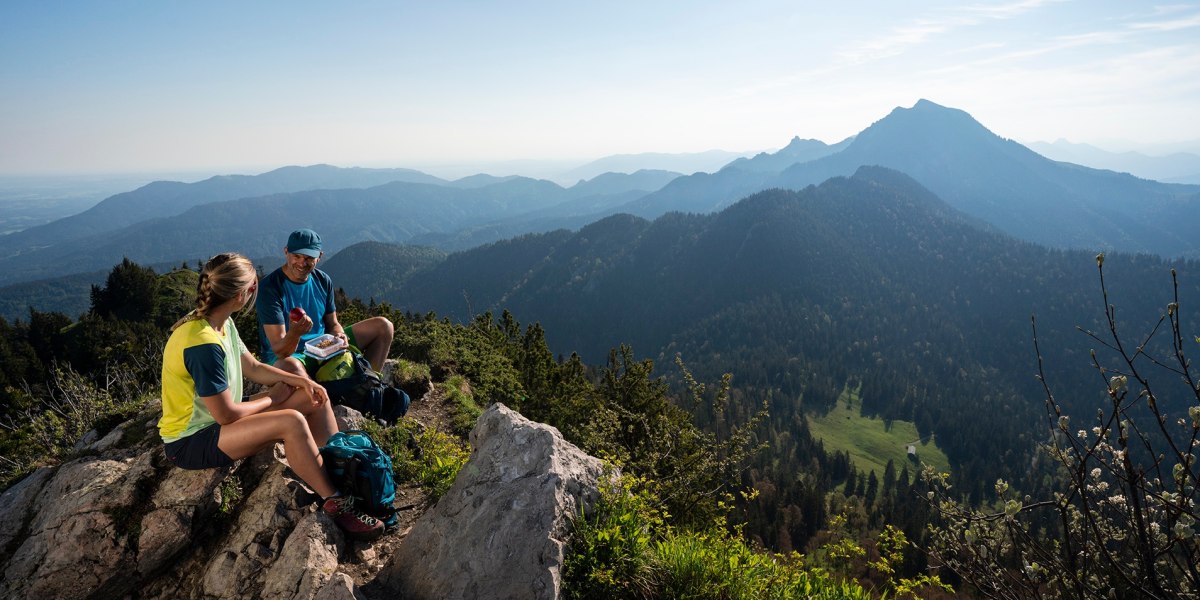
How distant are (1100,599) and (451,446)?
6.44 metres

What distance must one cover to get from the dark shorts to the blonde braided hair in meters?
1.17

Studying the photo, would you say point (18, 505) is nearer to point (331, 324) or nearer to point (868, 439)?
point (331, 324)

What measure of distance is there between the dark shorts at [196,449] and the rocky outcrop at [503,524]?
2.27 metres

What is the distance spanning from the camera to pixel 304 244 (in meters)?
7.46

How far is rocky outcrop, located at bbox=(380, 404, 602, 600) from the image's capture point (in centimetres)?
466

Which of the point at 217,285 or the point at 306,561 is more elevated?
the point at 217,285

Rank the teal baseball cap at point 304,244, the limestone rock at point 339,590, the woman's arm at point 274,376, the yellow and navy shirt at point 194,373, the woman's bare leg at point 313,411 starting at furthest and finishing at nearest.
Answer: the teal baseball cap at point 304,244 < the woman's bare leg at point 313,411 < the woman's arm at point 274,376 < the yellow and navy shirt at point 194,373 < the limestone rock at point 339,590

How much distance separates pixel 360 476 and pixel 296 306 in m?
3.12

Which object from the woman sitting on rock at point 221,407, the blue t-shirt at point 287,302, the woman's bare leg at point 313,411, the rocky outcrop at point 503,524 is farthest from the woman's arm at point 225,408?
the rocky outcrop at point 503,524

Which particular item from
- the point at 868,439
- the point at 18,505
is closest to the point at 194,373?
the point at 18,505

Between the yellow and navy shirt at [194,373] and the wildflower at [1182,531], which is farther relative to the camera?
the yellow and navy shirt at [194,373]

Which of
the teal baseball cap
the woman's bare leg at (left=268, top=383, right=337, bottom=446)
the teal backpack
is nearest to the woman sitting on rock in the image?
the teal backpack

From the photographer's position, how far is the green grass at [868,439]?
462 feet

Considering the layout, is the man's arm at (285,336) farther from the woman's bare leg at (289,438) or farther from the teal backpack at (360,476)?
the teal backpack at (360,476)
